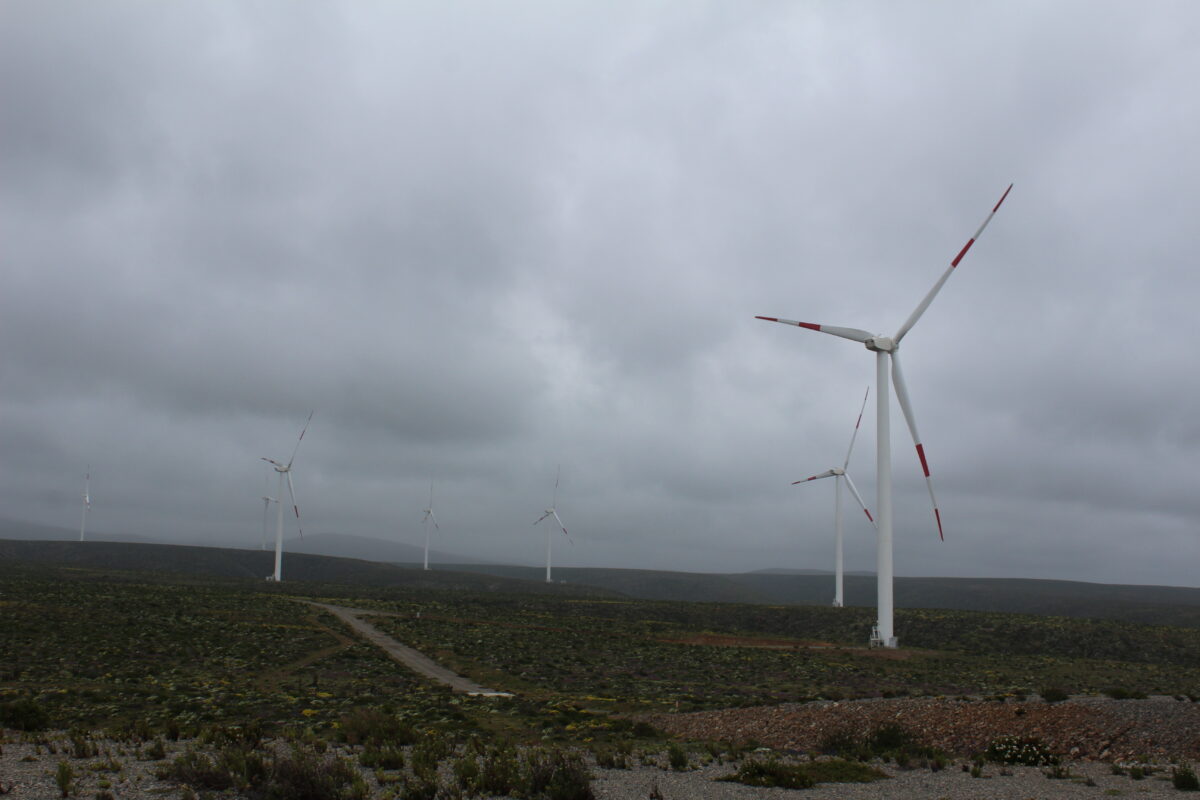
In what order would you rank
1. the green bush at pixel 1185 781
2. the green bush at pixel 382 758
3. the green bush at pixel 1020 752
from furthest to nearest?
the green bush at pixel 1020 752
the green bush at pixel 382 758
the green bush at pixel 1185 781

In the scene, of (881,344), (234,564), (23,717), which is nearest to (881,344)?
(881,344)

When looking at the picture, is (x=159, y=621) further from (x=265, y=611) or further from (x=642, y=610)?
(x=642, y=610)

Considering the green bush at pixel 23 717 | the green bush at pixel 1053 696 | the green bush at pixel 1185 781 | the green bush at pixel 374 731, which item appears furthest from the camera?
the green bush at pixel 1053 696

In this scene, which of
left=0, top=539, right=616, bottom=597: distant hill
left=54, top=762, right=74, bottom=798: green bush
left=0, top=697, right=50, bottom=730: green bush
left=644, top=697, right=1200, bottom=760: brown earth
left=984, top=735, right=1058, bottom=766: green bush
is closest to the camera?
left=54, top=762, right=74, bottom=798: green bush

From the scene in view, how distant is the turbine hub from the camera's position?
54188 millimetres

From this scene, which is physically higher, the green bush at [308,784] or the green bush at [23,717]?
Result: the green bush at [308,784]

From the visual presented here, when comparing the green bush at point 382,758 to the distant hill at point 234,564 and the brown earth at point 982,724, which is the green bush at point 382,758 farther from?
the distant hill at point 234,564

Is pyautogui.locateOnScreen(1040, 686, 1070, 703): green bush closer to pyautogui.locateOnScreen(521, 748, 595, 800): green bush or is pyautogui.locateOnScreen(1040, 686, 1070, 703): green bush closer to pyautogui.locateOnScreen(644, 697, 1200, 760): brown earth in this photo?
pyautogui.locateOnScreen(644, 697, 1200, 760): brown earth

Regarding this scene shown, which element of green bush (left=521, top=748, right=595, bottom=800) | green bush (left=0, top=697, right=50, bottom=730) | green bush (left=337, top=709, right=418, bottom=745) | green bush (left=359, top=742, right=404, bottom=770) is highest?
green bush (left=521, top=748, right=595, bottom=800)

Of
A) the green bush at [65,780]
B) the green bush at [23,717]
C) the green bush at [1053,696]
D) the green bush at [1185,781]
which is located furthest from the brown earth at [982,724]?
the green bush at [23,717]

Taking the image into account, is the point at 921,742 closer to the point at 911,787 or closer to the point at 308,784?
the point at 911,787

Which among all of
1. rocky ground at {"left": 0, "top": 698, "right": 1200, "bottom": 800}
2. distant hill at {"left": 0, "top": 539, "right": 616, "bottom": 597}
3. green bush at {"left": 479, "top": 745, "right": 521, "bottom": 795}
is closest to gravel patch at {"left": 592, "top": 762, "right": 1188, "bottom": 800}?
rocky ground at {"left": 0, "top": 698, "right": 1200, "bottom": 800}

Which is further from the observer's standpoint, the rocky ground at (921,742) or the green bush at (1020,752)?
the green bush at (1020,752)

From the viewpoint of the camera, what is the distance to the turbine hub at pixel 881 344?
54.2 m
